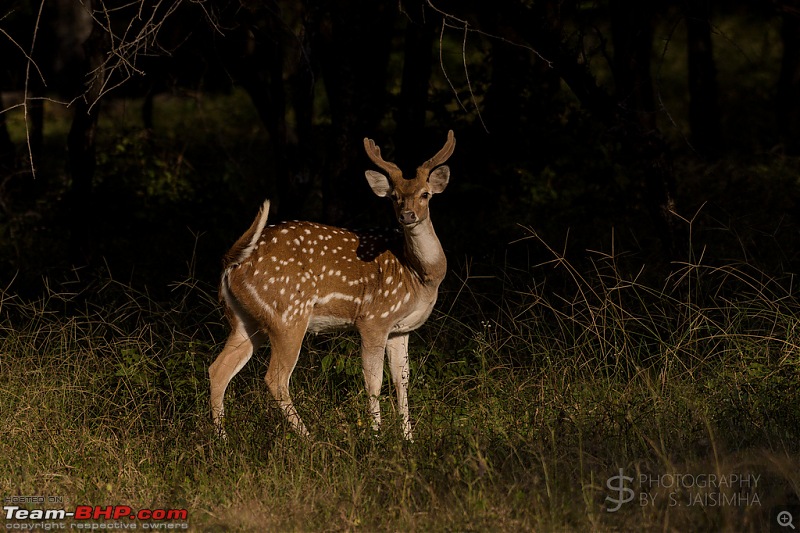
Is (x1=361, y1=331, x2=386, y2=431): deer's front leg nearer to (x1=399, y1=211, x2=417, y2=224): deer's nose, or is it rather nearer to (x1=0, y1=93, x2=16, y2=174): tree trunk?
(x1=399, y1=211, x2=417, y2=224): deer's nose

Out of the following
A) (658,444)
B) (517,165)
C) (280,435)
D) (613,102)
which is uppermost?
(613,102)

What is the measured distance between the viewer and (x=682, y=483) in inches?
179

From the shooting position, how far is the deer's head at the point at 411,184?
609cm

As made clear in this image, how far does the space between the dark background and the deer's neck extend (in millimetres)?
1376

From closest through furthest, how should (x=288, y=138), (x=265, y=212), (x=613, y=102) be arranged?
(x=265, y=212) < (x=613, y=102) < (x=288, y=138)

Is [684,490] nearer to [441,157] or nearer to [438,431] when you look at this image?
[438,431]

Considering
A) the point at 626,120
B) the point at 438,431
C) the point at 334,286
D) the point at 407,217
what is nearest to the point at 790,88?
the point at 626,120

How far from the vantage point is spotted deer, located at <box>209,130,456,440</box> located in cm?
602

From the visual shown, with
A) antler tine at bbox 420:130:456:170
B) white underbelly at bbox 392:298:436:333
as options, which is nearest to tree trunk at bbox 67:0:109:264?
antler tine at bbox 420:130:456:170

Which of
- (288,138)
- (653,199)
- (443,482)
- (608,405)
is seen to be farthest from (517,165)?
(443,482)

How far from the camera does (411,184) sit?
6.23 m

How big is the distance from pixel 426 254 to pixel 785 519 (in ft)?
8.76

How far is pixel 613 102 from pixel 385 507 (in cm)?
370

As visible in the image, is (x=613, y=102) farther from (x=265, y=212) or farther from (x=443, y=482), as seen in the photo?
(x=443, y=482)
